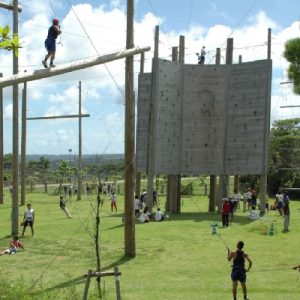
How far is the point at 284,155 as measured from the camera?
58.3 metres

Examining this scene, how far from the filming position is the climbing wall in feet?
102

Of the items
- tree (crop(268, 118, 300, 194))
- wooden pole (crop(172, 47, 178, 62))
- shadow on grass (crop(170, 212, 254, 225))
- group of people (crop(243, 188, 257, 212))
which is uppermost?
wooden pole (crop(172, 47, 178, 62))

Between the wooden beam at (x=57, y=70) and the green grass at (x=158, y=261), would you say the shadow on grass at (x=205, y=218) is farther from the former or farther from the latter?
the wooden beam at (x=57, y=70)

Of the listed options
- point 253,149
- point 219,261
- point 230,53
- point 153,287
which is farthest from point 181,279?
point 230,53

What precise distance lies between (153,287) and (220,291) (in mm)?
1731

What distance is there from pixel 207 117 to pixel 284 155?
2813 centimetres

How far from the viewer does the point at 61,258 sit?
18562 millimetres

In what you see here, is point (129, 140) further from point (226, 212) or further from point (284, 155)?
point (284, 155)

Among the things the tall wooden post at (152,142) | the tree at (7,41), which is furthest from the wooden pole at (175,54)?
the tree at (7,41)

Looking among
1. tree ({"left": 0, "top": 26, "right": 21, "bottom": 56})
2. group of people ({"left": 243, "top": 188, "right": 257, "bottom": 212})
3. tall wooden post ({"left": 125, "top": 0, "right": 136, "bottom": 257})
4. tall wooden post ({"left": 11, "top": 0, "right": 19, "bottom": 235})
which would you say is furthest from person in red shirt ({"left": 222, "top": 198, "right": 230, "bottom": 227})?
tree ({"left": 0, "top": 26, "right": 21, "bottom": 56})

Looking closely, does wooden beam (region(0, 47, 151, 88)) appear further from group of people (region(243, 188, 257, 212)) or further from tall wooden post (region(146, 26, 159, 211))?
group of people (region(243, 188, 257, 212))

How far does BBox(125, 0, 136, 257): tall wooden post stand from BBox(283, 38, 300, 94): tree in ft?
19.5

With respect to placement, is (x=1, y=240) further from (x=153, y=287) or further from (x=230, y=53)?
(x=230, y=53)

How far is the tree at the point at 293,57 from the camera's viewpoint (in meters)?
13.0
